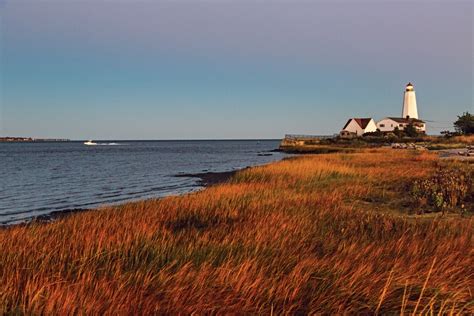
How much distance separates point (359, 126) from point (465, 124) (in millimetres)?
28342

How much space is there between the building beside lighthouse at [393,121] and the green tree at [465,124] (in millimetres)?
16225

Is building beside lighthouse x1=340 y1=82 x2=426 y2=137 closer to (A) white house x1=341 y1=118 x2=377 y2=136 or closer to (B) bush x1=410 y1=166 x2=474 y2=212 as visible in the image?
(A) white house x1=341 y1=118 x2=377 y2=136

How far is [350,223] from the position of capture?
26.2 feet

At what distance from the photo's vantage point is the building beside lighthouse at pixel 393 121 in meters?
100

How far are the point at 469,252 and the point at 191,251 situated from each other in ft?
13.5

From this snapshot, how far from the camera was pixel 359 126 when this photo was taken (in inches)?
4087

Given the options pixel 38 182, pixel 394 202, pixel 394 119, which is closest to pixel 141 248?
pixel 394 202

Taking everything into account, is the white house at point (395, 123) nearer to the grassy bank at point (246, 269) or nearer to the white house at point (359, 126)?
Result: the white house at point (359, 126)

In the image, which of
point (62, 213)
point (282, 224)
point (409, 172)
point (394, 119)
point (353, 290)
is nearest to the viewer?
point (353, 290)

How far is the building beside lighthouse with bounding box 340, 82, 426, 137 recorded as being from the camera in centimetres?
10038

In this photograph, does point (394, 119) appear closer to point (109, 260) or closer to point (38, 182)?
point (38, 182)

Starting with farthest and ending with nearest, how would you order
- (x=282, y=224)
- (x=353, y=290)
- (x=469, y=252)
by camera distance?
1. (x=282, y=224)
2. (x=469, y=252)
3. (x=353, y=290)

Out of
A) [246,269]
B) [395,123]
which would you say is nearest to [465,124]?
[395,123]

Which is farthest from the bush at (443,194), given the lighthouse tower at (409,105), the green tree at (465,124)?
the lighthouse tower at (409,105)
